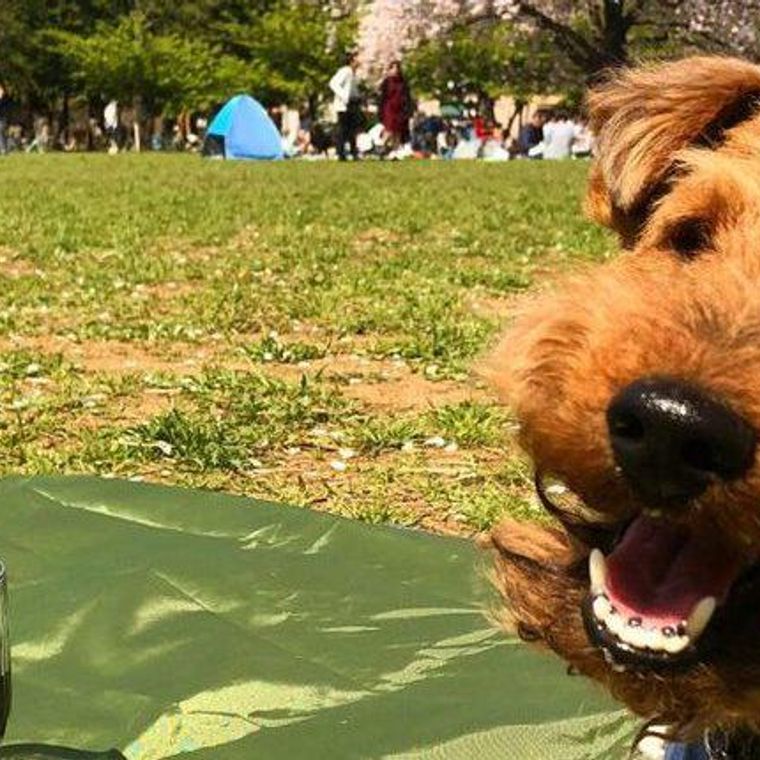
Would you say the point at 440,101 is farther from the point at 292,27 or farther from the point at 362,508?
the point at 362,508

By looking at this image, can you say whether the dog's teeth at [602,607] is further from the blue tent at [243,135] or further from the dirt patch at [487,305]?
the blue tent at [243,135]

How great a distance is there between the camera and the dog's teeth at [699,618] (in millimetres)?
1983

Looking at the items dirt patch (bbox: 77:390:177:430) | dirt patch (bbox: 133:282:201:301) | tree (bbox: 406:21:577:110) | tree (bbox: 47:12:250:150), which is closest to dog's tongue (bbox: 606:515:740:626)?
dirt patch (bbox: 77:390:177:430)

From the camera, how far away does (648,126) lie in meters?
3.03

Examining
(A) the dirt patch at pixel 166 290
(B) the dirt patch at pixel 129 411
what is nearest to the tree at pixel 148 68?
(A) the dirt patch at pixel 166 290

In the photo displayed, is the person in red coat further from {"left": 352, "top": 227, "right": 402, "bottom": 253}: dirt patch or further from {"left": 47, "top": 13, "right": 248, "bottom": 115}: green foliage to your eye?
{"left": 352, "top": 227, "right": 402, "bottom": 253}: dirt patch

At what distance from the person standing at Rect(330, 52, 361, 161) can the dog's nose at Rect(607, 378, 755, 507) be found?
29917mm

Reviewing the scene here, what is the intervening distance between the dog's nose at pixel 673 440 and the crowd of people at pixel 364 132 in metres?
29.9

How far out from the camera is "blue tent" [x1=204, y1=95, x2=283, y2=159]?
38219mm

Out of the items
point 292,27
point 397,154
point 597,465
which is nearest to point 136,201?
point 597,465

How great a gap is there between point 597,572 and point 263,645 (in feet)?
5.66

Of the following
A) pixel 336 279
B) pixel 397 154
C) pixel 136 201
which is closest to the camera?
pixel 336 279

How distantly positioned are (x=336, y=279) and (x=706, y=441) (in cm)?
834

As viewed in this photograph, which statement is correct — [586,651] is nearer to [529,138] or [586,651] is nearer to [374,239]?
[374,239]
